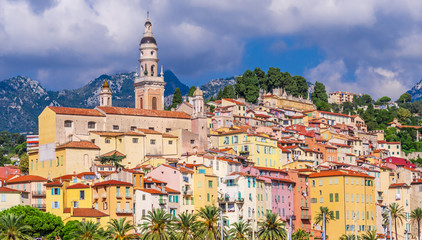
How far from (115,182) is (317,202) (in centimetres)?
2871

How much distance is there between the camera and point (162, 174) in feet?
275

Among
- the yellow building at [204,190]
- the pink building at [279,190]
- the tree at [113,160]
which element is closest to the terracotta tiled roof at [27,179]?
the tree at [113,160]

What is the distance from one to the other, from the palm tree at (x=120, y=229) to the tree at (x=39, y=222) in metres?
5.46

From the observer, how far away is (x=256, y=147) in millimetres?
102062

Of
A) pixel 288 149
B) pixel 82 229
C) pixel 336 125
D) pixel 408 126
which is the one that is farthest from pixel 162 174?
pixel 408 126

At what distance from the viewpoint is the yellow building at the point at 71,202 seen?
7412 centimetres

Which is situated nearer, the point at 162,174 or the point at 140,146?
the point at 162,174

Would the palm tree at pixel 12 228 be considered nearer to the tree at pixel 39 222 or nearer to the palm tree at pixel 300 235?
the tree at pixel 39 222

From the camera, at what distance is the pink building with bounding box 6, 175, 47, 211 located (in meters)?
81.4

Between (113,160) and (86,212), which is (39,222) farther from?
(113,160)

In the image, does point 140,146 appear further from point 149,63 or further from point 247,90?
point 247,90

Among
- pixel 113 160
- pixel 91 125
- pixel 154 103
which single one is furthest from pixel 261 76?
pixel 113 160

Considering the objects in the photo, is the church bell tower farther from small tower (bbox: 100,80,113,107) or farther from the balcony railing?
the balcony railing

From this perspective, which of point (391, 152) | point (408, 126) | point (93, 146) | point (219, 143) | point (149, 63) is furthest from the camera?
point (408, 126)
